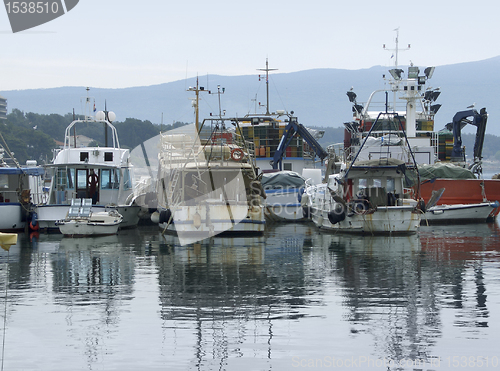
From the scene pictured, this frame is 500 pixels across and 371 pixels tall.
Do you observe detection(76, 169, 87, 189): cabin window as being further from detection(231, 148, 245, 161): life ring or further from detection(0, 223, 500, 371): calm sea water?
detection(231, 148, 245, 161): life ring

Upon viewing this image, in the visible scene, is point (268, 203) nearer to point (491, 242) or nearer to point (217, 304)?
point (491, 242)

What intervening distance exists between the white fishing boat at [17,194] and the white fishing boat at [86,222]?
9.15ft

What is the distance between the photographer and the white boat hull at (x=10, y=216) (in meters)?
34.0

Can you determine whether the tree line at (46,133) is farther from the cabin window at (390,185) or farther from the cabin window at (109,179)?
the cabin window at (390,185)

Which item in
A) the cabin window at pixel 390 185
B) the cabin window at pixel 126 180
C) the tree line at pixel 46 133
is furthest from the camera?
the tree line at pixel 46 133

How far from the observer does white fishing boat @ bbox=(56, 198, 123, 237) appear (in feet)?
104

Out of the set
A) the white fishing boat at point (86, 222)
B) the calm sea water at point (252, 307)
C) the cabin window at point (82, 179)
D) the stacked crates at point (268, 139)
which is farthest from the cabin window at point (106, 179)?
the stacked crates at point (268, 139)

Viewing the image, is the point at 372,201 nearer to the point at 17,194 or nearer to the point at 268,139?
the point at 17,194

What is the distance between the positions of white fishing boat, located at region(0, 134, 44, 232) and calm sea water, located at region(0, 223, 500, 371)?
6.19 metres

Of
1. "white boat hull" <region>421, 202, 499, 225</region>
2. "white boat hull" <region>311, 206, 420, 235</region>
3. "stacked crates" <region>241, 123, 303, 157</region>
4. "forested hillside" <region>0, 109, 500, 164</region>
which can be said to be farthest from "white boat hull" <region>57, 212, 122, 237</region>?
"forested hillside" <region>0, 109, 500, 164</region>

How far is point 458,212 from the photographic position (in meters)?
38.6

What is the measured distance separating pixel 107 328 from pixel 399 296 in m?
7.85

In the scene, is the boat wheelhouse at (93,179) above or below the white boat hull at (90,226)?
above

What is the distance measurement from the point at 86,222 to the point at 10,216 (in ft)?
16.5
